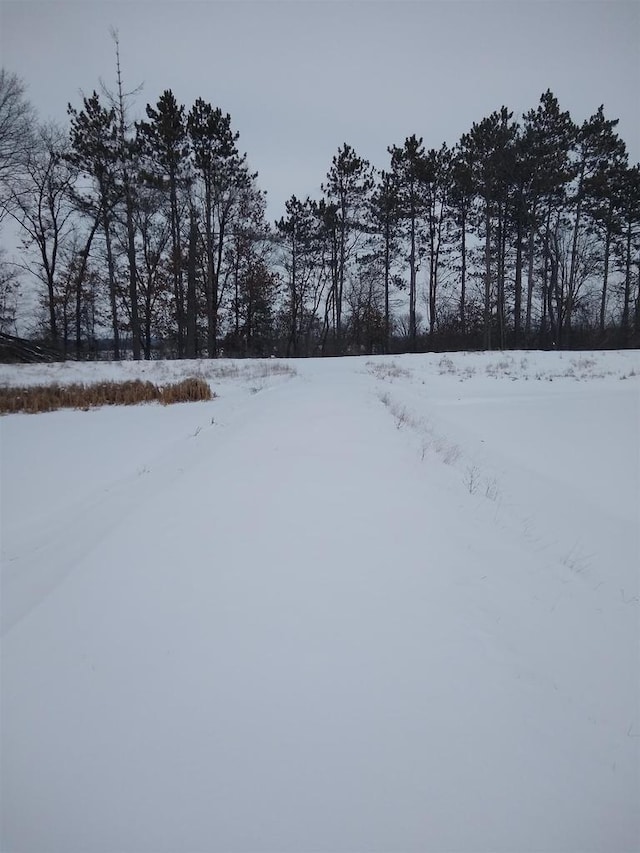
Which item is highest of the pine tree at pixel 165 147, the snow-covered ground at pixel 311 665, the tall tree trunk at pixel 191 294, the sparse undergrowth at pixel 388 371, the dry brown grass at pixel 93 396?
the pine tree at pixel 165 147

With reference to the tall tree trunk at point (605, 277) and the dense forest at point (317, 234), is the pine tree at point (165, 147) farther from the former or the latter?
the tall tree trunk at point (605, 277)


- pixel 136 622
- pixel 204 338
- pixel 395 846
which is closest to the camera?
pixel 395 846

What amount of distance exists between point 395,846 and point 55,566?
8.14 ft

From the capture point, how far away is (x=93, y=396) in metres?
9.16

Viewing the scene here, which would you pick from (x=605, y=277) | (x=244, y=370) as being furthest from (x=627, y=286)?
(x=244, y=370)

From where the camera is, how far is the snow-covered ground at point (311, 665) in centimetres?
121

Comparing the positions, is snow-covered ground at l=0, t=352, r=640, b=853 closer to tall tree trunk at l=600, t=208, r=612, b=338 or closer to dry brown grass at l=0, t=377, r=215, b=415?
dry brown grass at l=0, t=377, r=215, b=415

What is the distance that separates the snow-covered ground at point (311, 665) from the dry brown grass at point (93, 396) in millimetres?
5124

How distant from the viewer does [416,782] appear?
126 cm

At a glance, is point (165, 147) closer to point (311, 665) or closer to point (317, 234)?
point (317, 234)

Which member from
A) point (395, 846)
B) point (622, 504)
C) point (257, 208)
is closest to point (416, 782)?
point (395, 846)

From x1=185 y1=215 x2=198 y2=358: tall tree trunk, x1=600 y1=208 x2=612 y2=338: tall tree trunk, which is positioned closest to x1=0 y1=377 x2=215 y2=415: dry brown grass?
x1=185 y1=215 x2=198 y2=358: tall tree trunk

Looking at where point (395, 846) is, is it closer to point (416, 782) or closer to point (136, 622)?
point (416, 782)

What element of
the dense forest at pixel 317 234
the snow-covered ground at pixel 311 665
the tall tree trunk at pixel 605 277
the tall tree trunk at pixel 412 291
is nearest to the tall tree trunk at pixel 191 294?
the dense forest at pixel 317 234
